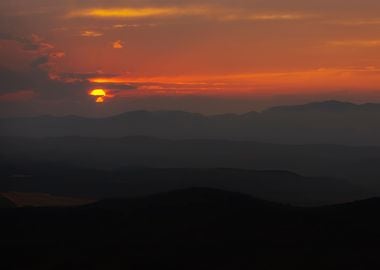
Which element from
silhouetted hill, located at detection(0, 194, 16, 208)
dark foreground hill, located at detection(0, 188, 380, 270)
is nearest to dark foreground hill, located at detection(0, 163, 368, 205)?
silhouetted hill, located at detection(0, 194, 16, 208)

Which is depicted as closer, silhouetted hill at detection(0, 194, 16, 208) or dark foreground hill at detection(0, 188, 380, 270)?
dark foreground hill at detection(0, 188, 380, 270)

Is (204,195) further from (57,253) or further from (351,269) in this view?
(351,269)

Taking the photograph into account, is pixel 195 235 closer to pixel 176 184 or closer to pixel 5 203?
pixel 5 203

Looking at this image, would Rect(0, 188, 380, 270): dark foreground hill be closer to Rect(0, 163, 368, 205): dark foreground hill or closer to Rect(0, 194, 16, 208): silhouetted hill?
Rect(0, 194, 16, 208): silhouetted hill

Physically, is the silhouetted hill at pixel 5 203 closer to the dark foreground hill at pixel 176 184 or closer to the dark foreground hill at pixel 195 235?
the dark foreground hill at pixel 176 184

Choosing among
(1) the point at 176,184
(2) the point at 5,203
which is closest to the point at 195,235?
(2) the point at 5,203

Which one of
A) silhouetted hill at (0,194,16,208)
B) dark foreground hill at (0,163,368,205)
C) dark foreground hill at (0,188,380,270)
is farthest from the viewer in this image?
dark foreground hill at (0,163,368,205)

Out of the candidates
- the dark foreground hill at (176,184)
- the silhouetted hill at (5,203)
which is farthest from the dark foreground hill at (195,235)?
the dark foreground hill at (176,184)

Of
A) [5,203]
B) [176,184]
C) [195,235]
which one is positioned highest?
[5,203]

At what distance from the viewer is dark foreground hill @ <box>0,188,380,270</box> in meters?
56.7

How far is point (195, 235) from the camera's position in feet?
215

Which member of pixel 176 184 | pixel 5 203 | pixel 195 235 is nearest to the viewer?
pixel 195 235

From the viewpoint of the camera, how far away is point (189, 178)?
584ft

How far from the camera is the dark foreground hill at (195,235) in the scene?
56.7 meters
